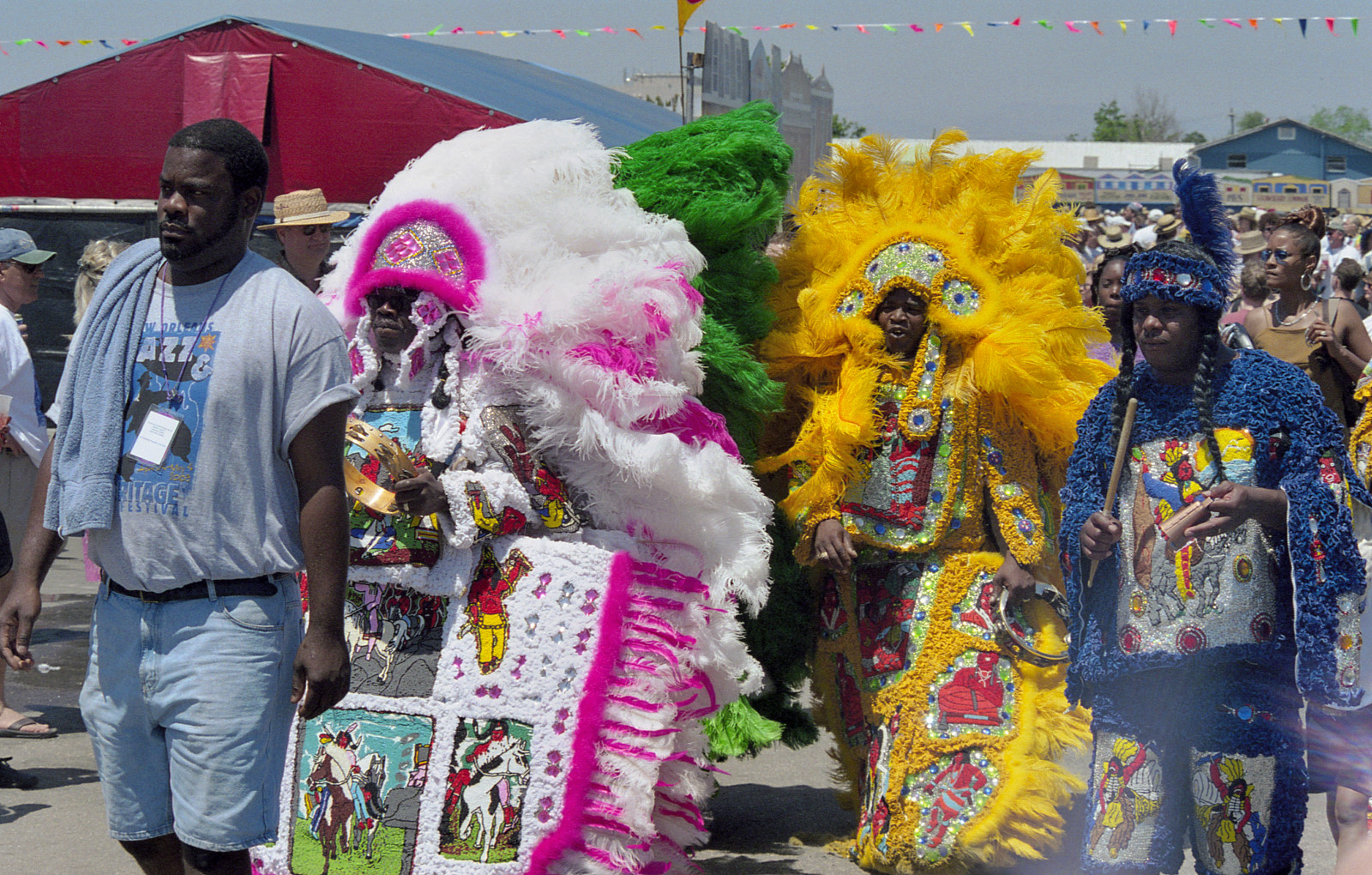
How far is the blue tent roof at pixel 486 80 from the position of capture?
313 inches

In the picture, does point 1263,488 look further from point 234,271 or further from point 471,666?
point 234,271

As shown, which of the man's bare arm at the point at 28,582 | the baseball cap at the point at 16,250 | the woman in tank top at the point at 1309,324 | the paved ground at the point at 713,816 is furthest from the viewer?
the woman in tank top at the point at 1309,324

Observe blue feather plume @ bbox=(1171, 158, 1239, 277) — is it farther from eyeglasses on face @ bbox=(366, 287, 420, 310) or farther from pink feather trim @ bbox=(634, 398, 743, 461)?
eyeglasses on face @ bbox=(366, 287, 420, 310)

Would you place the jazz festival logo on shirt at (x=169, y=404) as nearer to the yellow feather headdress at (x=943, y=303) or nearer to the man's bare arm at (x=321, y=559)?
the man's bare arm at (x=321, y=559)

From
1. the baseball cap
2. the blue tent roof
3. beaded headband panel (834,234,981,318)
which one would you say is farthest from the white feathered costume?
the blue tent roof

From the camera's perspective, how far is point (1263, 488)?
3.49m

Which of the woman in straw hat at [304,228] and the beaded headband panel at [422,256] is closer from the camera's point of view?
the beaded headband panel at [422,256]

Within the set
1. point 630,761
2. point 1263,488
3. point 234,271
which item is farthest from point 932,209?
point 234,271

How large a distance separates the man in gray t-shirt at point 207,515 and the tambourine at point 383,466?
69 cm

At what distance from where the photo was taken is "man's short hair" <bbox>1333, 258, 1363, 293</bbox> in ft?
29.6

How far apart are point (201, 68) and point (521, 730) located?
5.81 metres

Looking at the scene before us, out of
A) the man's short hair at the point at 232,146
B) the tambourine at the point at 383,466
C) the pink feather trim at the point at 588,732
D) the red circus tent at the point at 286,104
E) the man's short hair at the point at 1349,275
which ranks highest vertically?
the red circus tent at the point at 286,104

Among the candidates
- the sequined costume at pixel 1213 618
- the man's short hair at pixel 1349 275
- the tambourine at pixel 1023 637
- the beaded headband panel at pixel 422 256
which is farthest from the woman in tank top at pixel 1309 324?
the beaded headband panel at pixel 422 256

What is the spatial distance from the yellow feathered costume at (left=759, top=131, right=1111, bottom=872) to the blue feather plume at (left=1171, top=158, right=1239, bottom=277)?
78 centimetres
